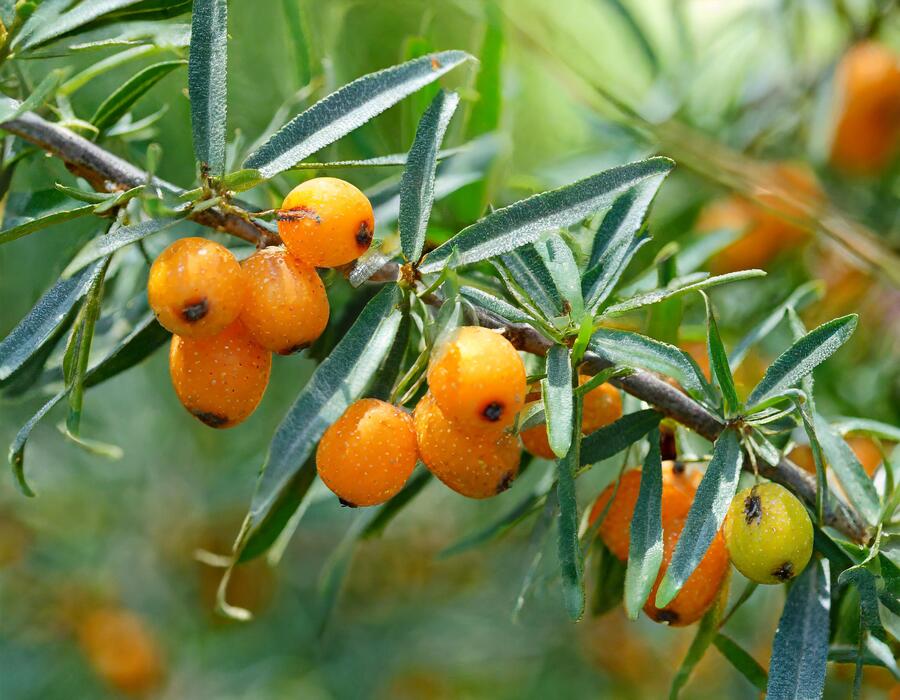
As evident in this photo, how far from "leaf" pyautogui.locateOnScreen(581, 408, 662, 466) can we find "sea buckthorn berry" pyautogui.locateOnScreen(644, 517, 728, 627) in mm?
102

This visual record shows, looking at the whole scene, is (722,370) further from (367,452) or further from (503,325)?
(367,452)

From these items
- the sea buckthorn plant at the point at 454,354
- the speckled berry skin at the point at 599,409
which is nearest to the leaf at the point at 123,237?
the sea buckthorn plant at the point at 454,354

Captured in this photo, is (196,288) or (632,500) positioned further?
(632,500)

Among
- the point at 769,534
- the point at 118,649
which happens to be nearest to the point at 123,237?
the point at 769,534

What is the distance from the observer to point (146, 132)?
3.64 ft

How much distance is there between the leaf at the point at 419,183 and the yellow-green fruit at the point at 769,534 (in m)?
0.35

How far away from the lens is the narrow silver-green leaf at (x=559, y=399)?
69 cm

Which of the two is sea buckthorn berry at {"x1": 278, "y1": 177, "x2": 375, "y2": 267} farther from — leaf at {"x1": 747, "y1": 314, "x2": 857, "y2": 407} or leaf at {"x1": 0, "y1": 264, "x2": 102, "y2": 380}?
leaf at {"x1": 747, "y1": 314, "x2": 857, "y2": 407}

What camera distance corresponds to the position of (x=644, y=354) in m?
0.79

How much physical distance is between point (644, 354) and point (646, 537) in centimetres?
16

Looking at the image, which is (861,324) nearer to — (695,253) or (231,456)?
(695,253)

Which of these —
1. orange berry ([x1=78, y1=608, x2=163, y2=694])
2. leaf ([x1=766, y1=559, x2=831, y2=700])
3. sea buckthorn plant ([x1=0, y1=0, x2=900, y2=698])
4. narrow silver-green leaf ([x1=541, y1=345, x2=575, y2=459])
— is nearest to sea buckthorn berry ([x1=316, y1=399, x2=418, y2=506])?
sea buckthorn plant ([x1=0, y1=0, x2=900, y2=698])

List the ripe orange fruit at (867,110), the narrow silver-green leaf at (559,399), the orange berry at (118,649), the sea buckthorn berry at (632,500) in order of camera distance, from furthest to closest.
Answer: the orange berry at (118,649), the ripe orange fruit at (867,110), the sea buckthorn berry at (632,500), the narrow silver-green leaf at (559,399)

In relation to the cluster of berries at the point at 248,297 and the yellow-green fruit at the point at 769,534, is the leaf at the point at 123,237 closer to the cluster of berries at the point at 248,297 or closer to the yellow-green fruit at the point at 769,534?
the cluster of berries at the point at 248,297
